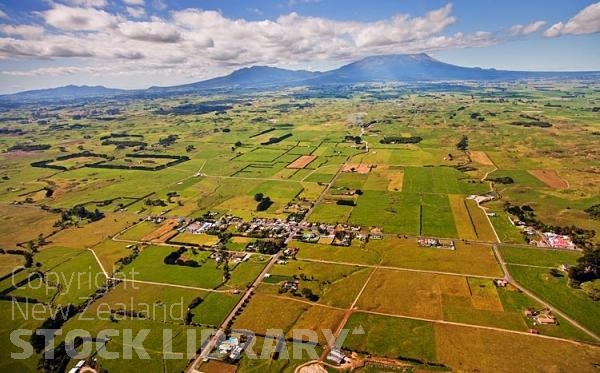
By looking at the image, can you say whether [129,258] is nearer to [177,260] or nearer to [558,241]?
[177,260]

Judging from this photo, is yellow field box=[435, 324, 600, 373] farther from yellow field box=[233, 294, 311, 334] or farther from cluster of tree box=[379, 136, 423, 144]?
cluster of tree box=[379, 136, 423, 144]

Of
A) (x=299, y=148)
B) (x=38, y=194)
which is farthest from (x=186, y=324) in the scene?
(x=299, y=148)

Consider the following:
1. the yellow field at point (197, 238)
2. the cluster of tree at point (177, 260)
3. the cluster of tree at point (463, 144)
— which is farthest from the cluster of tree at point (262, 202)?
the cluster of tree at point (463, 144)

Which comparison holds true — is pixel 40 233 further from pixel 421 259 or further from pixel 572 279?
pixel 572 279

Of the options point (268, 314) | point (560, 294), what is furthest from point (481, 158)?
point (268, 314)

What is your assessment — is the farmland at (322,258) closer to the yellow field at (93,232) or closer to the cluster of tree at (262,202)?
the yellow field at (93,232)

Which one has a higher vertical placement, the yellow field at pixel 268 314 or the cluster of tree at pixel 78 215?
the cluster of tree at pixel 78 215

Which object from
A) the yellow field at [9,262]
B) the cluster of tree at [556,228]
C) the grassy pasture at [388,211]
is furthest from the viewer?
the grassy pasture at [388,211]
